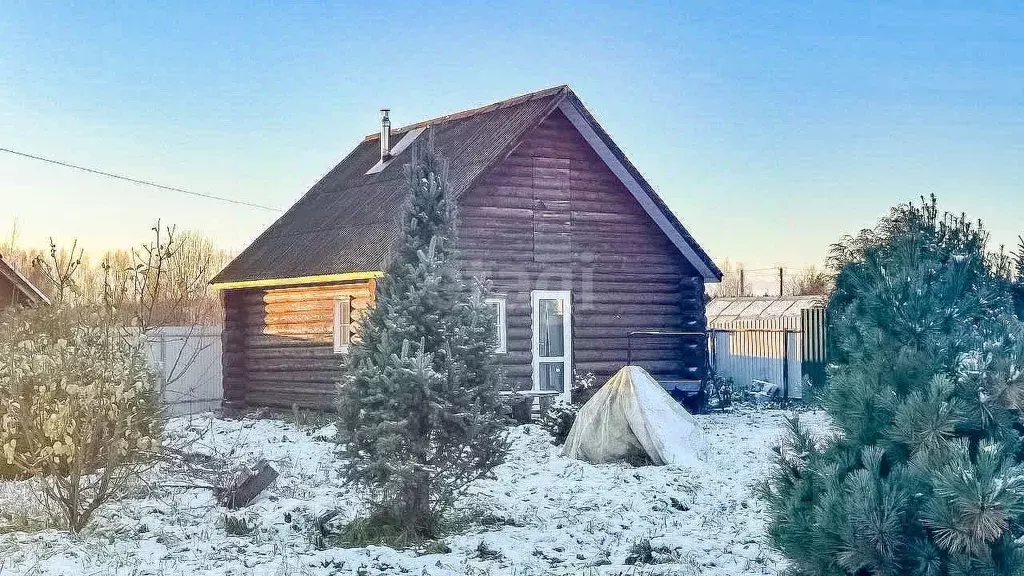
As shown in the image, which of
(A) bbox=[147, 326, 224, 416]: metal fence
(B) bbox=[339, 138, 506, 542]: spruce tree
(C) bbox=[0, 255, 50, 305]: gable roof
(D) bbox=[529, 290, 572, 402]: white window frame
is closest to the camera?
(B) bbox=[339, 138, 506, 542]: spruce tree

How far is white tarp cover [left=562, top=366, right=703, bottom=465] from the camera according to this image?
551 inches

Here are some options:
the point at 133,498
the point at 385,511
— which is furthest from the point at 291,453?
the point at 385,511

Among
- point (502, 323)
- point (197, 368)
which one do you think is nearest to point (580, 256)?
point (502, 323)

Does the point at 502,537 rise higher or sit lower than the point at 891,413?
lower

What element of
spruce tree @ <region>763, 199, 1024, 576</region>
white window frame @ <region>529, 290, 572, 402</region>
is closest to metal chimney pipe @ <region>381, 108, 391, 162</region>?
white window frame @ <region>529, 290, 572, 402</region>

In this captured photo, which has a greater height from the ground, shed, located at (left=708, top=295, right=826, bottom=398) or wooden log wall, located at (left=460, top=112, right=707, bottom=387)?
wooden log wall, located at (left=460, top=112, right=707, bottom=387)

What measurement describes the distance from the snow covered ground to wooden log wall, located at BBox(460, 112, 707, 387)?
607 cm

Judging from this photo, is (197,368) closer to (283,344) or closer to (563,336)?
(283,344)

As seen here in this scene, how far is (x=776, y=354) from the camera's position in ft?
93.1

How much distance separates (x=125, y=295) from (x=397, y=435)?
304 centimetres

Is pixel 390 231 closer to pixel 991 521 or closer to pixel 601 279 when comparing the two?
pixel 601 279

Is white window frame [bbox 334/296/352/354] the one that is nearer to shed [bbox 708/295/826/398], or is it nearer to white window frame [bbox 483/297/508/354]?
white window frame [bbox 483/297/508/354]

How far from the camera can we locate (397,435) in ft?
30.7

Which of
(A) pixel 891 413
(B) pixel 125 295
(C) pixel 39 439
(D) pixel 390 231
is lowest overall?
(C) pixel 39 439
